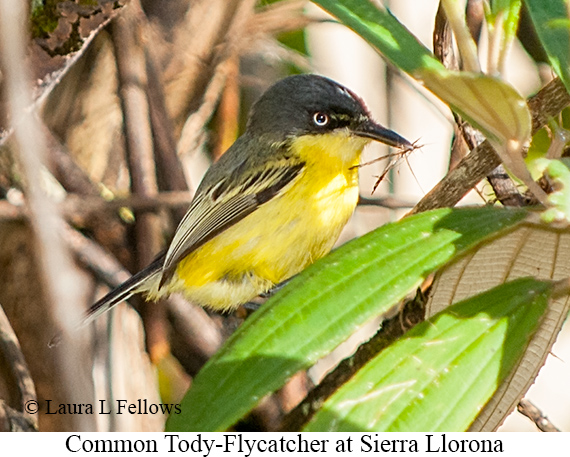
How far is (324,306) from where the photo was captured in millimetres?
1059

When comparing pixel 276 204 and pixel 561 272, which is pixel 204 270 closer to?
pixel 276 204

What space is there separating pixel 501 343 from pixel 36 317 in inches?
76.5

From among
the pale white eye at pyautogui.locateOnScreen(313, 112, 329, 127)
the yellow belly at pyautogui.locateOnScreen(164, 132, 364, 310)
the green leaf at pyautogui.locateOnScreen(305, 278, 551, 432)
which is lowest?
the yellow belly at pyautogui.locateOnScreen(164, 132, 364, 310)

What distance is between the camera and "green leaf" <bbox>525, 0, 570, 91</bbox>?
1090 millimetres

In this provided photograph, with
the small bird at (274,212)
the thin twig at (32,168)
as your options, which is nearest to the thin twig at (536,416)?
the small bird at (274,212)

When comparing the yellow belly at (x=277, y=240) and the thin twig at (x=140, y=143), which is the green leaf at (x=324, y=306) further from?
the thin twig at (x=140, y=143)

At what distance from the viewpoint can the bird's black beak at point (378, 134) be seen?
222 centimetres

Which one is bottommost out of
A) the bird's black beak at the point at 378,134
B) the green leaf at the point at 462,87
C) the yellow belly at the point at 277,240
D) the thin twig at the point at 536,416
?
the thin twig at the point at 536,416

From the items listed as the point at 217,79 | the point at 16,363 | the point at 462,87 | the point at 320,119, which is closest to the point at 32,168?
the point at 16,363

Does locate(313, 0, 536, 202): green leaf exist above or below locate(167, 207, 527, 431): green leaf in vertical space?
above

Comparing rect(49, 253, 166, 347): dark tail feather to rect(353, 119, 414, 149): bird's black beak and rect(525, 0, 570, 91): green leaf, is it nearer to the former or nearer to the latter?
rect(353, 119, 414, 149): bird's black beak

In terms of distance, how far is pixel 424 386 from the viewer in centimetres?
106

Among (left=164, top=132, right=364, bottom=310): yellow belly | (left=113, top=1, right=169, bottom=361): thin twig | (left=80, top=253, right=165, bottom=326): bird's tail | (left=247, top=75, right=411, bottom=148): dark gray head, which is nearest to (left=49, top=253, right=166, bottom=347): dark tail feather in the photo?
(left=80, top=253, right=165, bottom=326): bird's tail
